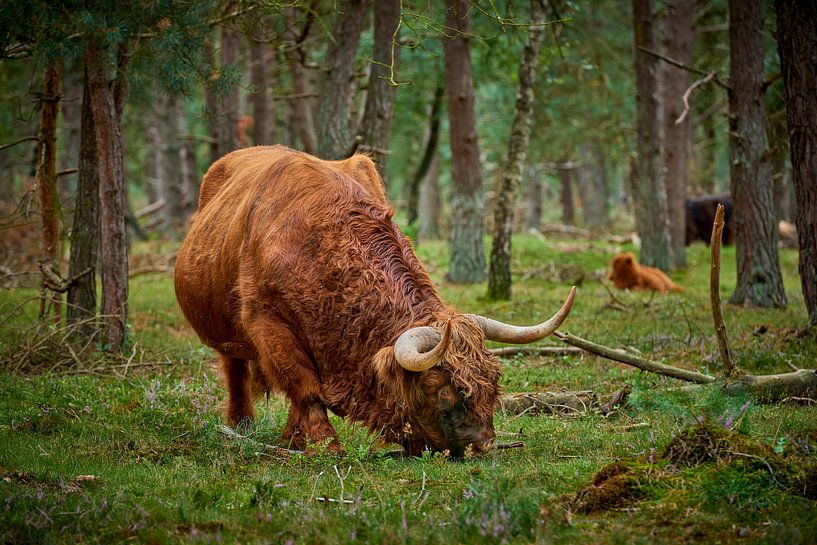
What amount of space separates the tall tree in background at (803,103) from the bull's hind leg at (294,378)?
529 centimetres

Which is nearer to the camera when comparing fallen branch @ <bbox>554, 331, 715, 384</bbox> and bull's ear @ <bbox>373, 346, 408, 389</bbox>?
bull's ear @ <bbox>373, 346, 408, 389</bbox>

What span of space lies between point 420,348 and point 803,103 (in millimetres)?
5396

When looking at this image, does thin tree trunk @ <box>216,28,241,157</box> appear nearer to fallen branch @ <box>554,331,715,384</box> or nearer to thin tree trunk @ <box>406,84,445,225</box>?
thin tree trunk @ <box>406,84,445,225</box>

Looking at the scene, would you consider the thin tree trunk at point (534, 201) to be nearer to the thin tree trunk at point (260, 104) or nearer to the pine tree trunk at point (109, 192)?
the thin tree trunk at point (260, 104)

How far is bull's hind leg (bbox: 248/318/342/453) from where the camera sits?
6.54 m

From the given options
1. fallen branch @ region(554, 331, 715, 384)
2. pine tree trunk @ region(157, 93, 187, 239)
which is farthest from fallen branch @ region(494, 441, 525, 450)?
pine tree trunk @ region(157, 93, 187, 239)

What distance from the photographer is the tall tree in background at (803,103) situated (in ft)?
29.2

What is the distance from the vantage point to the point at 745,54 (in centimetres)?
1288

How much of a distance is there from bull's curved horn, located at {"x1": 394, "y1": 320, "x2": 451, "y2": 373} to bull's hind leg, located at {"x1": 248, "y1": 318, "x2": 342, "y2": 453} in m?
0.94

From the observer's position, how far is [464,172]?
54.4 ft

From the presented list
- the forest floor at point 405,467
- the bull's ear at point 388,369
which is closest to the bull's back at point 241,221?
the forest floor at point 405,467

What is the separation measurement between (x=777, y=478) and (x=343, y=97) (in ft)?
31.5

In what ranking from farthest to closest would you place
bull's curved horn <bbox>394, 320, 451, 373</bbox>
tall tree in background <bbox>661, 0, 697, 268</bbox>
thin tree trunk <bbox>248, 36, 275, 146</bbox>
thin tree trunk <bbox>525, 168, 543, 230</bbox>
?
1. thin tree trunk <bbox>525, 168, 543, 230</bbox>
2. tall tree in background <bbox>661, 0, 697, 268</bbox>
3. thin tree trunk <bbox>248, 36, 275, 146</bbox>
4. bull's curved horn <bbox>394, 320, 451, 373</bbox>

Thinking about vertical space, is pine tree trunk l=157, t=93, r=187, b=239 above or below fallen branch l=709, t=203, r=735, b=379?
above
